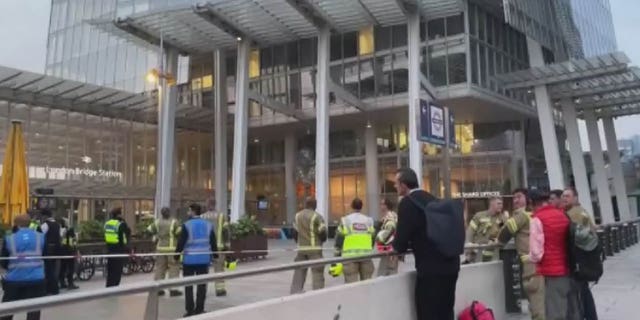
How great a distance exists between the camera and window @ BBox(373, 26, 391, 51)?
35.7 meters

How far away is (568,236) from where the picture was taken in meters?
6.51

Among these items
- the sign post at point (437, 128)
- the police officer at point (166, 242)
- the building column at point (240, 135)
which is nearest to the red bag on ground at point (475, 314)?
the sign post at point (437, 128)

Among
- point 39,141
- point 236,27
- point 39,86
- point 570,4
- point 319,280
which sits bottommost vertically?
point 319,280

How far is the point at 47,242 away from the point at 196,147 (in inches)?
1318

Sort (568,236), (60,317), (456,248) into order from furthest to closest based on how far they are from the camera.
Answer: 1. (568,236)
2. (456,248)
3. (60,317)

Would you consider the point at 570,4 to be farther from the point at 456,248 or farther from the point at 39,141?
the point at 456,248

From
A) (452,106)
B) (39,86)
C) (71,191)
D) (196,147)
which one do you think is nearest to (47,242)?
(39,86)

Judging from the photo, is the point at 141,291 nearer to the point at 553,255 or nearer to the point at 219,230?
the point at 553,255

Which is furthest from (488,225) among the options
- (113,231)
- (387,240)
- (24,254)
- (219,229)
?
(113,231)

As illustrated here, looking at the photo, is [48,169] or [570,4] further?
[570,4]

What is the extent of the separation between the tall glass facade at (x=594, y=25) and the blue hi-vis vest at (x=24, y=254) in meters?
34.4

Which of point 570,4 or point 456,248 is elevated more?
point 570,4

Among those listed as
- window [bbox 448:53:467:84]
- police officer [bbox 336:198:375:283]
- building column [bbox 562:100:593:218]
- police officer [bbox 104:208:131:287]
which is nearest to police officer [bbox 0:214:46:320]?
police officer [bbox 336:198:375:283]

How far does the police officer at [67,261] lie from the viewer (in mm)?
13875
